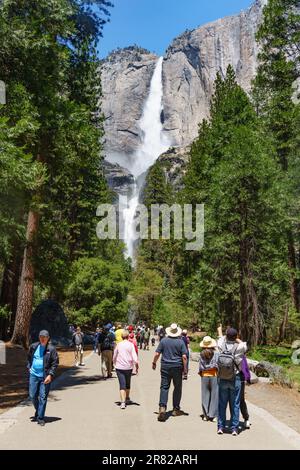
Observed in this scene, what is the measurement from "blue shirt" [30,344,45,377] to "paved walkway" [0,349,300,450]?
2.67 ft

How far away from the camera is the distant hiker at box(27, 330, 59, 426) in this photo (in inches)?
325

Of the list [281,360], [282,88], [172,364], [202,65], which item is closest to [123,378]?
[172,364]

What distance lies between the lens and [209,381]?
922 centimetres

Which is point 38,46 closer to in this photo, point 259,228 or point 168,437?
point 168,437

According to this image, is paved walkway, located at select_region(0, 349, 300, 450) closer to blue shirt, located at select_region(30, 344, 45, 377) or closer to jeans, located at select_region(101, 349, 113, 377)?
blue shirt, located at select_region(30, 344, 45, 377)

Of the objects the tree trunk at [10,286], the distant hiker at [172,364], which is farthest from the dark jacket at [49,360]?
the tree trunk at [10,286]

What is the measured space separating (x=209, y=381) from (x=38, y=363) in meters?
3.16

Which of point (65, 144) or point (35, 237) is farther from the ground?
point (65, 144)

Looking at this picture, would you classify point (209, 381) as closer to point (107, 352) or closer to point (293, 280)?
point (107, 352)

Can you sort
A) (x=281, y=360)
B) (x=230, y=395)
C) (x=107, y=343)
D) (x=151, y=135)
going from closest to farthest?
(x=230, y=395) → (x=107, y=343) → (x=281, y=360) → (x=151, y=135)

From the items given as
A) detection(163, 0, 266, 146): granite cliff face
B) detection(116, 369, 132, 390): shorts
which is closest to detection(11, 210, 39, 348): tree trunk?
detection(116, 369, 132, 390): shorts
